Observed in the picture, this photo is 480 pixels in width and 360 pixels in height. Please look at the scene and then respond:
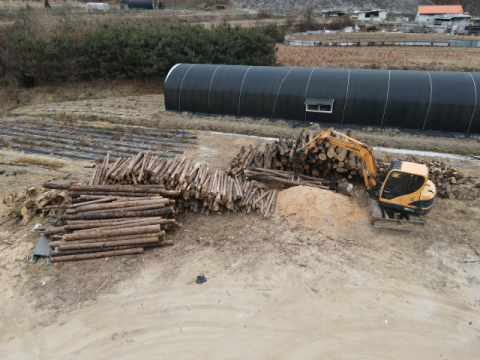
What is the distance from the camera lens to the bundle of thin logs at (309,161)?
559 inches

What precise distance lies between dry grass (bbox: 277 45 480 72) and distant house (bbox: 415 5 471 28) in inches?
1295

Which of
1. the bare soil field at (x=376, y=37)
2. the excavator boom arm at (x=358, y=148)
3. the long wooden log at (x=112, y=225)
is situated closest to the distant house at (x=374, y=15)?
the bare soil field at (x=376, y=37)

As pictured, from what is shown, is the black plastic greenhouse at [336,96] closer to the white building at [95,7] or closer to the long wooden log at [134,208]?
the long wooden log at [134,208]

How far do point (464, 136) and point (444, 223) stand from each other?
940 cm

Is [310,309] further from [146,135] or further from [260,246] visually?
[146,135]

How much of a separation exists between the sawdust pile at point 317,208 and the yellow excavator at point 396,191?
878 millimetres

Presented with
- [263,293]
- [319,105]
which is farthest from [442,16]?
[263,293]

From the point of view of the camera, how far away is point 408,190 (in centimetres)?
1163

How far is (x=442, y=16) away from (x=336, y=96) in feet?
224

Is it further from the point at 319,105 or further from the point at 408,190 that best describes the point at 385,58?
the point at 408,190

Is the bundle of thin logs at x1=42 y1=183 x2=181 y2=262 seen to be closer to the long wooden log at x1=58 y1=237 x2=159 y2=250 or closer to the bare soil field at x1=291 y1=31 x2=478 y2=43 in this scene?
the long wooden log at x1=58 y1=237 x2=159 y2=250

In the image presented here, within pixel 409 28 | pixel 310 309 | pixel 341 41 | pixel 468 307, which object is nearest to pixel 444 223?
pixel 468 307

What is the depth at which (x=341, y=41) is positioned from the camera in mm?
47344

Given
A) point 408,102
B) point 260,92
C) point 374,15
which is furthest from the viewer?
point 374,15
